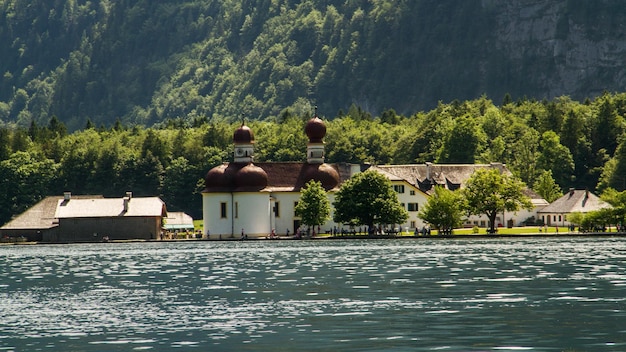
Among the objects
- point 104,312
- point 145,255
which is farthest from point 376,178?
point 104,312

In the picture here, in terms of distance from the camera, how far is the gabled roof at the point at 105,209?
546ft

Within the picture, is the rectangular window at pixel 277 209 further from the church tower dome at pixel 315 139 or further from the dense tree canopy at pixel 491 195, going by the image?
the dense tree canopy at pixel 491 195

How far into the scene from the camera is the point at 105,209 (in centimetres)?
16712

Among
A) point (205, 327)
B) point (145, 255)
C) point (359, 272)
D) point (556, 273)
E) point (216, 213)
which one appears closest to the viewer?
point (205, 327)

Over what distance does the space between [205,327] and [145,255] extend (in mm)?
67072

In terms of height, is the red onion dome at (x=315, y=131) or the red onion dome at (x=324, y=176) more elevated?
the red onion dome at (x=315, y=131)

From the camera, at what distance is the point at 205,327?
2032 inches

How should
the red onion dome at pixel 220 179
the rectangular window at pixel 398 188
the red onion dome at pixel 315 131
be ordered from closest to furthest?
the red onion dome at pixel 220 179 < the rectangular window at pixel 398 188 < the red onion dome at pixel 315 131

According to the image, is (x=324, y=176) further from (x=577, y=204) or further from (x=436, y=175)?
(x=577, y=204)

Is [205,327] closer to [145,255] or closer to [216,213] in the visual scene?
[145,255]

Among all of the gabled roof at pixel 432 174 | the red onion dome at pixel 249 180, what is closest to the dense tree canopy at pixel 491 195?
the gabled roof at pixel 432 174

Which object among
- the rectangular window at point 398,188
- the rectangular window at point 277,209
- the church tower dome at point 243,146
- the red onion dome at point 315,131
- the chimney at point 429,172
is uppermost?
the red onion dome at point 315,131

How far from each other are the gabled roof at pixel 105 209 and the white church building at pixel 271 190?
6.39 m

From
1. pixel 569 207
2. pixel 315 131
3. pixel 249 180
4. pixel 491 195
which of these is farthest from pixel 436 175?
pixel 249 180
